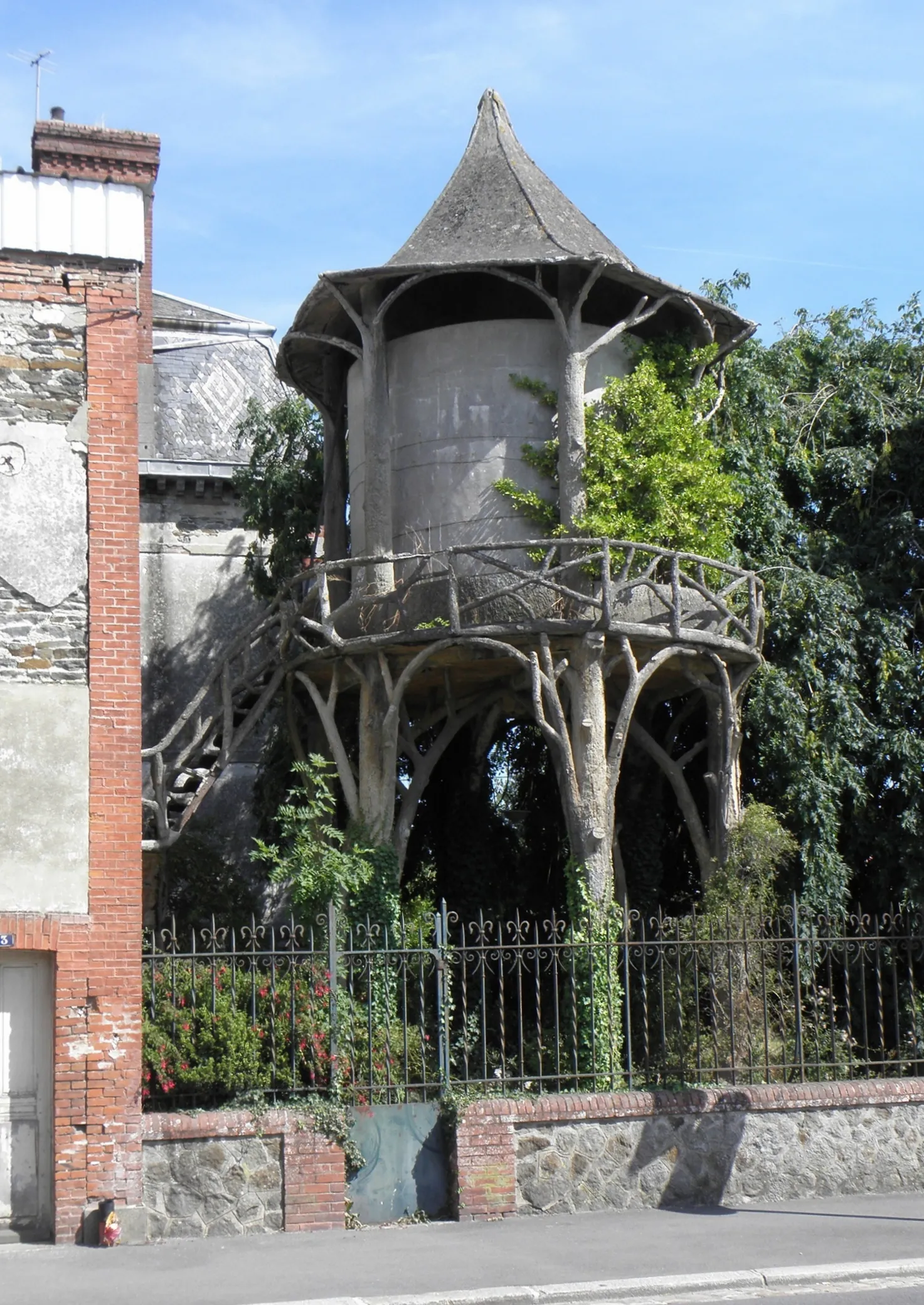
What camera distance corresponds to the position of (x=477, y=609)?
624 inches

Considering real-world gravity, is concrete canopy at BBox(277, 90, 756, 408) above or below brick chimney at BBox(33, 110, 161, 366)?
below

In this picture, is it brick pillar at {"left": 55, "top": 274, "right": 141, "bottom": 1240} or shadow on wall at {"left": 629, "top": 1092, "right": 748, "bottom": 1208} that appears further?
shadow on wall at {"left": 629, "top": 1092, "right": 748, "bottom": 1208}

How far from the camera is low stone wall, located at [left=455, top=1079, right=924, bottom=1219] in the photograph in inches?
488

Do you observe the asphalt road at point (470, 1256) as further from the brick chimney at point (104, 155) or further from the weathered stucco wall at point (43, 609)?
the brick chimney at point (104, 155)

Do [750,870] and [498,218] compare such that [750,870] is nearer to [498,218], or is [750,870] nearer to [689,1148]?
[689,1148]

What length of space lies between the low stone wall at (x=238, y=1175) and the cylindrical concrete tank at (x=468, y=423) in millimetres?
6488

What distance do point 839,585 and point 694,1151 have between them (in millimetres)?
8217

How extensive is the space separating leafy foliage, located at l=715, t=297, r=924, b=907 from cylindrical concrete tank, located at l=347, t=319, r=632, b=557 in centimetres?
328

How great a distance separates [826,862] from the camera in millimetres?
17797

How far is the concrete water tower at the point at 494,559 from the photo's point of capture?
1580cm

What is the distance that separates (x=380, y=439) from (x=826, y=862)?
257 inches

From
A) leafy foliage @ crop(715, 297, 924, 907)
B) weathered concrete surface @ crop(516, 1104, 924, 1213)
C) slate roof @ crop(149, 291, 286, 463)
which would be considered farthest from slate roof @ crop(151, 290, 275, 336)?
weathered concrete surface @ crop(516, 1104, 924, 1213)

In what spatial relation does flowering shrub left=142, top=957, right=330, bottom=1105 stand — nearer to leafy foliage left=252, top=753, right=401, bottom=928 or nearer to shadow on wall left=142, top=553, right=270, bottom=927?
leafy foliage left=252, top=753, right=401, bottom=928

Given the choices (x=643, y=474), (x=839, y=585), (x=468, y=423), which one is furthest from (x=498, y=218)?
(x=839, y=585)
